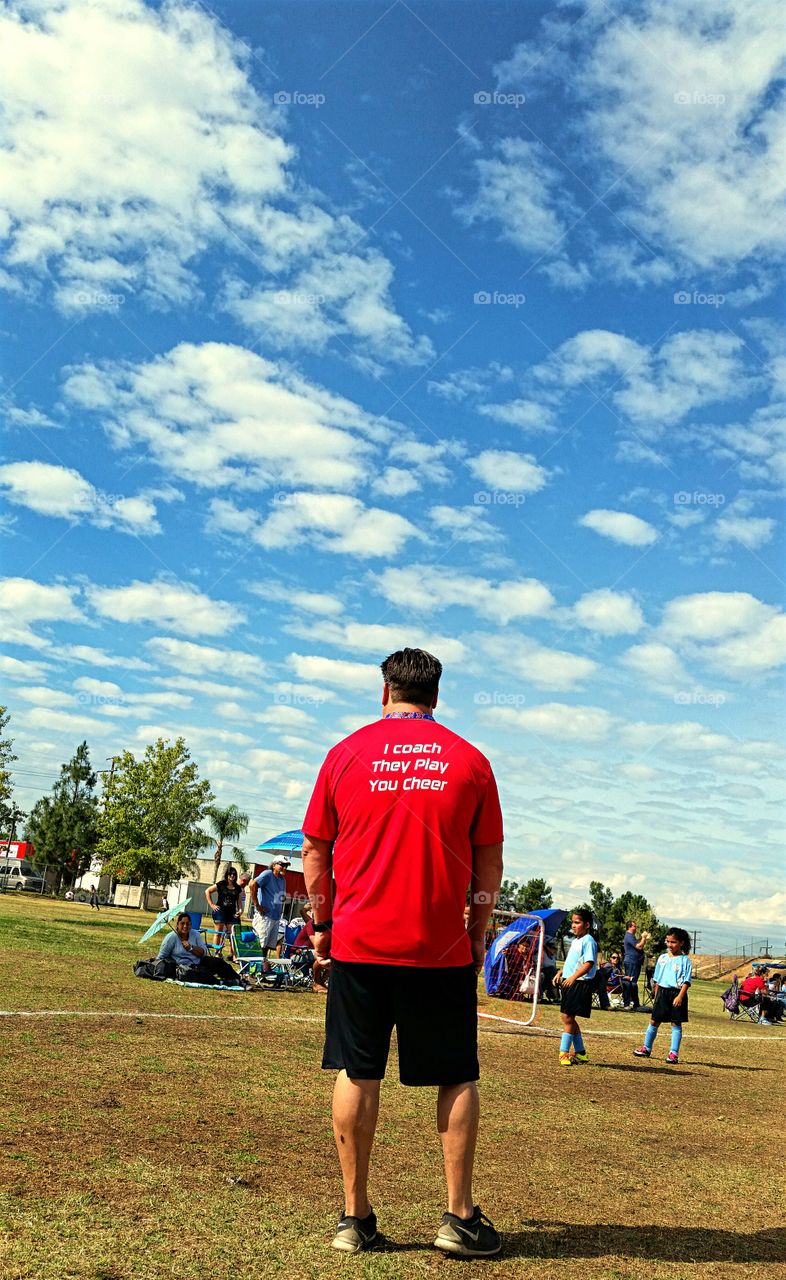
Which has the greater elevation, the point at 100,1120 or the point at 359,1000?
the point at 359,1000

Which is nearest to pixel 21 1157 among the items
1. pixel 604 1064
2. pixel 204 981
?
pixel 604 1064

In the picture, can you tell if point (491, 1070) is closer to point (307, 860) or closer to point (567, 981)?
point (567, 981)

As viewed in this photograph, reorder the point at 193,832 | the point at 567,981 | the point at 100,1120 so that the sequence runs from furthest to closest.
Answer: the point at 193,832 → the point at 567,981 → the point at 100,1120

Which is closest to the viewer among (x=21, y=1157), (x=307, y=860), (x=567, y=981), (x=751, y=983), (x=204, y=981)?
(x=307, y=860)

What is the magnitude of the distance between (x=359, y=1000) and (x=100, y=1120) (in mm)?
2505

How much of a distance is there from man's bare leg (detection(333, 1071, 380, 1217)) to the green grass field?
8.4 inches

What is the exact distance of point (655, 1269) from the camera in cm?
428

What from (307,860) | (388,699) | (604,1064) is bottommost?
(604,1064)

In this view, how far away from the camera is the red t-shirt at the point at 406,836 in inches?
163

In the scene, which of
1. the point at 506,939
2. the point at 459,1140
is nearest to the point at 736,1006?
the point at 506,939

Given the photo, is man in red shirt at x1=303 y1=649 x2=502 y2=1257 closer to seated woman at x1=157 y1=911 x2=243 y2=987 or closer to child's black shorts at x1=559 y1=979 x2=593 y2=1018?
child's black shorts at x1=559 y1=979 x2=593 y2=1018

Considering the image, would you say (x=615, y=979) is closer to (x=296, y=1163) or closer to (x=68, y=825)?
(x=296, y=1163)

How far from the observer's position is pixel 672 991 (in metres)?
13.7

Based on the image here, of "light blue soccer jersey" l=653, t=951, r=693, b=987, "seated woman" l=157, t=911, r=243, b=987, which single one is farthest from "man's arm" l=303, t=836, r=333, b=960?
"seated woman" l=157, t=911, r=243, b=987
